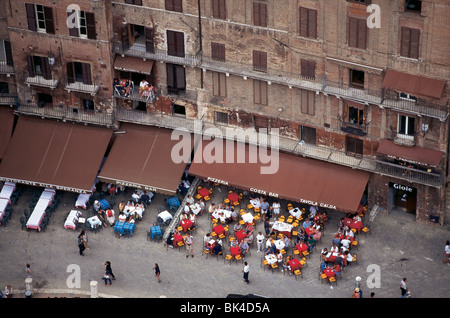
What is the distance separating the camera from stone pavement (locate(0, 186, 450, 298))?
111125 millimetres

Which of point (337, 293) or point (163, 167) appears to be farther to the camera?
point (163, 167)

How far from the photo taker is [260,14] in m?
112

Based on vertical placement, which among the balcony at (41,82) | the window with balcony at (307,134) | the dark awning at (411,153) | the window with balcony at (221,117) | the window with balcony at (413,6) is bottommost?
the dark awning at (411,153)

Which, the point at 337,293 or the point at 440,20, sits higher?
the point at 440,20

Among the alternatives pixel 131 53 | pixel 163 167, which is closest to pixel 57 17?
pixel 131 53

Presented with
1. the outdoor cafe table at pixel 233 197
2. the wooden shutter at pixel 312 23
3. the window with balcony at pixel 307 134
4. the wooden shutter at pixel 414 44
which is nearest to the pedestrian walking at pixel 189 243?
the outdoor cafe table at pixel 233 197

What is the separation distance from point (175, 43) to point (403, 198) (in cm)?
2369

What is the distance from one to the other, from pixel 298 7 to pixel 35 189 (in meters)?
29.7

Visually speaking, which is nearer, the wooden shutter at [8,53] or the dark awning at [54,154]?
the dark awning at [54,154]

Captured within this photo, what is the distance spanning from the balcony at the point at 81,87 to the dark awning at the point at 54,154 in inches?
151

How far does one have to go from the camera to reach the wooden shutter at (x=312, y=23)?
11025cm

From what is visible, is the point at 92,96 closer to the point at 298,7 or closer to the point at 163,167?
the point at 163,167

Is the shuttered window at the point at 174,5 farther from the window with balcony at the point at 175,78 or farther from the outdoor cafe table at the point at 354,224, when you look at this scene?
the outdoor cafe table at the point at 354,224

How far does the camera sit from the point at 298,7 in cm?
11038
